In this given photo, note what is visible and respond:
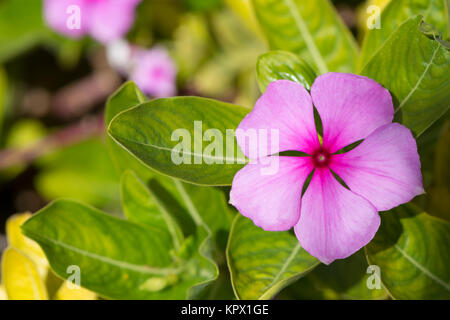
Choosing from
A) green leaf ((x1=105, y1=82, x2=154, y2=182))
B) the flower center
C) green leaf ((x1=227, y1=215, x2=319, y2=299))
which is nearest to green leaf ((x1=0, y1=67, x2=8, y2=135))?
green leaf ((x1=105, y1=82, x2=154, y2=182))

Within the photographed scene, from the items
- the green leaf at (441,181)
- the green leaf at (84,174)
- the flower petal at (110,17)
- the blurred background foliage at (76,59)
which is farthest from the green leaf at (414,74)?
the green leaf at (84,174)

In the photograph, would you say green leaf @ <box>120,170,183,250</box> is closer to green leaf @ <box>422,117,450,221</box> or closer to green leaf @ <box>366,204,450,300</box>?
green leaf @ <box>366,204,450,300</box>

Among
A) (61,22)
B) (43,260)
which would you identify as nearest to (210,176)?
(43,260)

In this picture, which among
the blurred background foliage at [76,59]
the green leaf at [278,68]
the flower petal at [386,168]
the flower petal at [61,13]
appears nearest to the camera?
the flower petal at [386,168]

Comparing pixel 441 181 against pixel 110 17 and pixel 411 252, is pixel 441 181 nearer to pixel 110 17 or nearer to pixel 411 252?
pixel 411 252

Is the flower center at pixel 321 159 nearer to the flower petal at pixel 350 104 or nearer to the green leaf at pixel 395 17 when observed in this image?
the flower petal at pixel 350 104

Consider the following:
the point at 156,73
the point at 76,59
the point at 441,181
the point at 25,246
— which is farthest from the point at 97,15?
the point at 441,181
